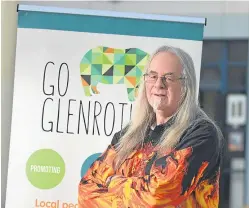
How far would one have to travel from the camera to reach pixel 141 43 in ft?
10.7

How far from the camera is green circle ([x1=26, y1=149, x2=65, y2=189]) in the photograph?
329 centimetres

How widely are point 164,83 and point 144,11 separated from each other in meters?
0.57

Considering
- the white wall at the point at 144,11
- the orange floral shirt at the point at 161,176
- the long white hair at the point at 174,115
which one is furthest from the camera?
the white wall at the point at 144,11

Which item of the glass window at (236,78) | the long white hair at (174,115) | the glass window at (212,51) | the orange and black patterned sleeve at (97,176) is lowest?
the orange and black patterned sleeve at (97,176)

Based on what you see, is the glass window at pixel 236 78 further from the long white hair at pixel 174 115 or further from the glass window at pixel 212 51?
the long white hair at pixel 174 115

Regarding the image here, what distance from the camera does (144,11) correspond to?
11.4 ft

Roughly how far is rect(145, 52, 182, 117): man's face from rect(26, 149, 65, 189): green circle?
0.70 meters

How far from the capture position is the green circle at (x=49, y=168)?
10.8 ft

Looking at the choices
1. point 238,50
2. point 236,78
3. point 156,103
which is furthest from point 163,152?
point 238,50

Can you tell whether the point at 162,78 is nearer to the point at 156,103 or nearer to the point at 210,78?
the point at 156,103

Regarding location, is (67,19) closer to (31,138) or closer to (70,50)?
(70,50)

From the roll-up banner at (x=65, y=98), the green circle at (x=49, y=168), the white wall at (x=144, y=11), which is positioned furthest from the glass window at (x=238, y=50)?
the green circle at (x=49, y=168)

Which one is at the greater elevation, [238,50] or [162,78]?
[238,50]

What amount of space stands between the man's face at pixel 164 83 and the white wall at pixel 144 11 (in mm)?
419
